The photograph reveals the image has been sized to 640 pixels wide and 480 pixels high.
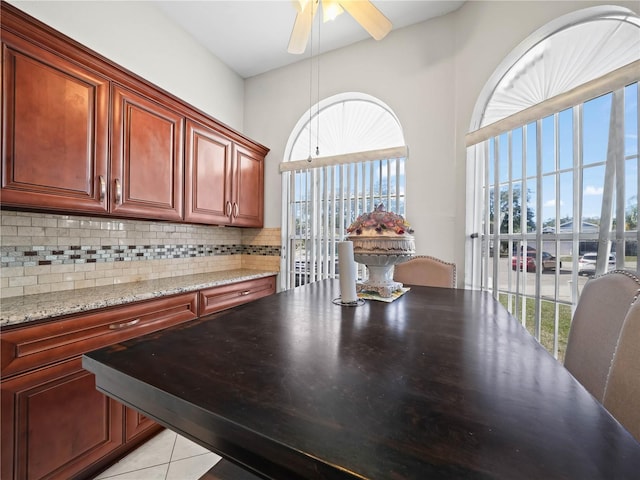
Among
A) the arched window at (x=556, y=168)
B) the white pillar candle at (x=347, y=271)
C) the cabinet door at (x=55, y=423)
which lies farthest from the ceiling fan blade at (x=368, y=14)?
the cabinet door at (x=55, y=423)

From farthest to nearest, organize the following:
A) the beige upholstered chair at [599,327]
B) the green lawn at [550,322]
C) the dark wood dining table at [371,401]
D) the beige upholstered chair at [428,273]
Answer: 1. the beige upholstered chair at [428,273]
2. the green lawn at [550,322]
3. the beige upholstered chair at [599,327]
4. the dark wood dining table at [371,401]

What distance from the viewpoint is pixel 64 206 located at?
1478 millimetres

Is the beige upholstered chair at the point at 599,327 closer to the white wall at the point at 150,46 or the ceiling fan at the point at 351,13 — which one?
the ceiling fan at the point at 351,13

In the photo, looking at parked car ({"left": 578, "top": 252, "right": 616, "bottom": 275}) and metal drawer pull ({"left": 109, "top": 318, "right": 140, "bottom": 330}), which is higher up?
parked car ({"left": 578, "top": 252, "right": 616, "bottom": 275})

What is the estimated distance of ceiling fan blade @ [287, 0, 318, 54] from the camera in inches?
59.6

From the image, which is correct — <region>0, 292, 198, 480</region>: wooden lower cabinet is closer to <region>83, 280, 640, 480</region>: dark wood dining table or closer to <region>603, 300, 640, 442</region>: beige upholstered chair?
<region>83, 280, 640, 480</region>: dark wood dining table

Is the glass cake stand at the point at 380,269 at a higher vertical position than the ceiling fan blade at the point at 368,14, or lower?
lower

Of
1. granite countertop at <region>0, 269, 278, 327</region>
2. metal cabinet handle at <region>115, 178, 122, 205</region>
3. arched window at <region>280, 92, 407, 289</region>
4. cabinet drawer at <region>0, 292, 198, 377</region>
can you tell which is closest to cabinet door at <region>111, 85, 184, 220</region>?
metal cabinet handle at <region>115, 178, 122, 205</region>

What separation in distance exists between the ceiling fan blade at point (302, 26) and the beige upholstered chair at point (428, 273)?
5.55 ft

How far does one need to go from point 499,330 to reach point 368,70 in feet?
8.80

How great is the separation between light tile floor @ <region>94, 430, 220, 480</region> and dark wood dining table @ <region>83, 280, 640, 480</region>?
50.2 inches

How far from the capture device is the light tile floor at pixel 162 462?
148 centimetres

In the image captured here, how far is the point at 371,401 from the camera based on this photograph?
49 cm

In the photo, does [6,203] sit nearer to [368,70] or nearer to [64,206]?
[64,206]
